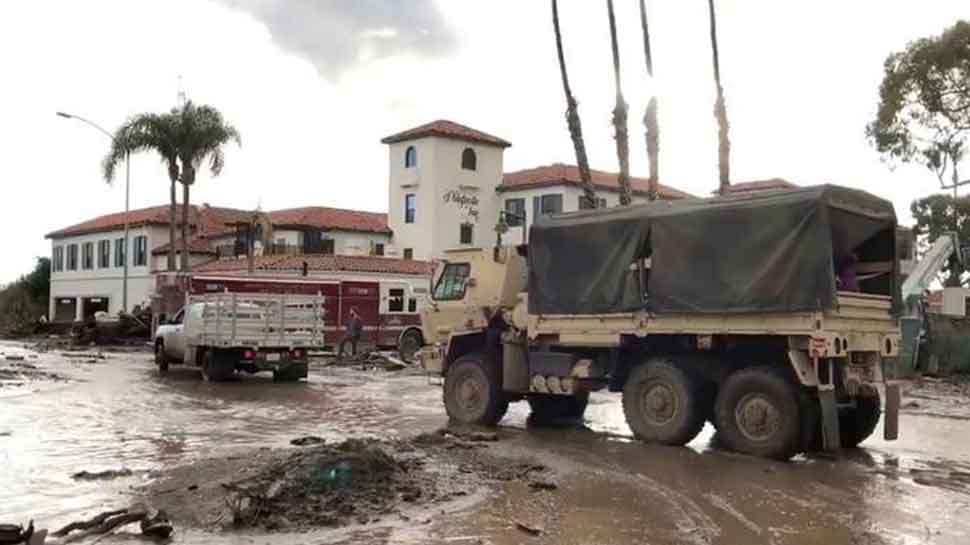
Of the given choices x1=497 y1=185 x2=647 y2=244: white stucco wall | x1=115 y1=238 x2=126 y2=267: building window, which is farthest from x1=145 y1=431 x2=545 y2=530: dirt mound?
x1=115 y1=238 x2=126 y2=267: building window

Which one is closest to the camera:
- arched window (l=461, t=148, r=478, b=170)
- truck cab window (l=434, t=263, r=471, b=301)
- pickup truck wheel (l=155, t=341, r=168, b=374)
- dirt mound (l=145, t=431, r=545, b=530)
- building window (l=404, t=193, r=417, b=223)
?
dirt mound (l=145, t=431, r=545, b=530)

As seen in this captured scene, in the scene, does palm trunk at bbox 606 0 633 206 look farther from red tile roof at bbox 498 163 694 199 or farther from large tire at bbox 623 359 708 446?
red tile roof at bbox 498 163 694 199

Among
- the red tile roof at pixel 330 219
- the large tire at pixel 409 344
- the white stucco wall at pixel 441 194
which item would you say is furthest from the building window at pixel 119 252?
the large tire at pixel 409 344

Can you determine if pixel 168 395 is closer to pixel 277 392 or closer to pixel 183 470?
pixel 277 392

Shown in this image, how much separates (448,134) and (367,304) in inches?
1036

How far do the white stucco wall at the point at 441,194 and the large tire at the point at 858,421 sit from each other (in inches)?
1816

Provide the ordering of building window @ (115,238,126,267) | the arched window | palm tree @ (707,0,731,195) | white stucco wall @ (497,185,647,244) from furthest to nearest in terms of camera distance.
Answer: building window @ (115,238,126,267)
the arched window
white stucco wall @ (497,185,647,244)
palm tree @ (707,0,731,195)

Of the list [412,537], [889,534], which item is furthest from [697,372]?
[412,537]

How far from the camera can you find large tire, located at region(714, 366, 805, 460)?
1118 centimetres

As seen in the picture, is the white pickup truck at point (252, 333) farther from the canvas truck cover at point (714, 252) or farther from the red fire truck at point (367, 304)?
the canvas truck cover at point (714, 252)

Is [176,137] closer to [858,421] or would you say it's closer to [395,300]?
[395,300]

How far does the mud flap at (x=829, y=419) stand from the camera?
431 inches

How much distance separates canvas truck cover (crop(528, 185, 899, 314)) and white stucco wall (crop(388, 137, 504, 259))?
44903mm

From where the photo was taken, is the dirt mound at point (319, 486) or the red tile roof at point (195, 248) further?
the red tile roof at point (195, 248)
